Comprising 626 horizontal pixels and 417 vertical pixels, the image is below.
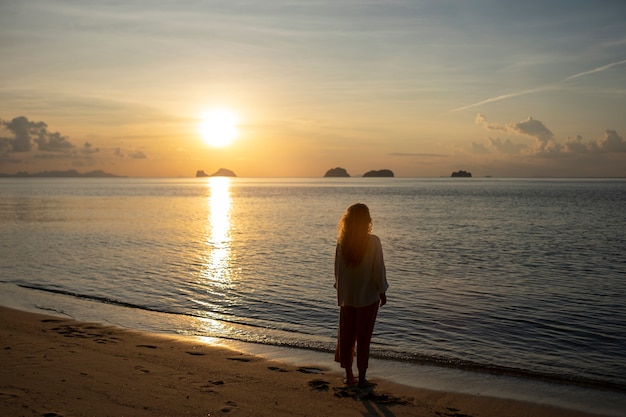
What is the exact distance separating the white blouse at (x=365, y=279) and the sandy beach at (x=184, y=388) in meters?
1.39

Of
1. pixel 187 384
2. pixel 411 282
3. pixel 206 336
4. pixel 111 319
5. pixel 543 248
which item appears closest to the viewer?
pixel 187 384

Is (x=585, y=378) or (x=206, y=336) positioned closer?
(x=585, y=378)

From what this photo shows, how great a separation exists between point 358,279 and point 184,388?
2963 mm

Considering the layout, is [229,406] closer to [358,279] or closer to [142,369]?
[142,369]

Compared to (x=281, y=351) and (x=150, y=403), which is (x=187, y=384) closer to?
(x=150, y=403)

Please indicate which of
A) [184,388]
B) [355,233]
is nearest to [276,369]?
[184,388]

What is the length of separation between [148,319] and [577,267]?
18.5m

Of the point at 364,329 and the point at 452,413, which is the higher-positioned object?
the point at 364,329

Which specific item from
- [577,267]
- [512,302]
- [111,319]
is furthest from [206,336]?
[577,267]

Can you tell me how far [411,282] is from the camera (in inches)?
766

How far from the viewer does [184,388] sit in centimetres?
766

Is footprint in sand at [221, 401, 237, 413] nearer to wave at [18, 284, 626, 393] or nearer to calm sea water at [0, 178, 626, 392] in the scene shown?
wave at [18, 284, 626, 393]

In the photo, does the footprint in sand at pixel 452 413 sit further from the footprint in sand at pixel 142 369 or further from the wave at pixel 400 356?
the footprint in sand at pixel 142 369

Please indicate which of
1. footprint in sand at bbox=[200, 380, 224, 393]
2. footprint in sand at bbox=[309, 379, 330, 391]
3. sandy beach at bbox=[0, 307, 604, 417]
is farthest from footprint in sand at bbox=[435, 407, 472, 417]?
footprint in sand at bbox=[200, 380, 224, 393]
